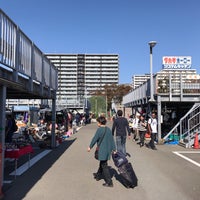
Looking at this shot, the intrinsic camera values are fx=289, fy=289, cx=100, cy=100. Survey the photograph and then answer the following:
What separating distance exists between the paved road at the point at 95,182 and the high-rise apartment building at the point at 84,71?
11904cm

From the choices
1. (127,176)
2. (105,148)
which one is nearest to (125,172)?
(127,176)

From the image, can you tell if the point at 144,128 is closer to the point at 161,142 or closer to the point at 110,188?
the point at 161,142

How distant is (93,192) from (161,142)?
9.95m

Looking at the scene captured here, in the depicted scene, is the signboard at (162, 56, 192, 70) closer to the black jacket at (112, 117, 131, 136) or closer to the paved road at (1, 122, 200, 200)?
the paved road at (1, 122, 200, 200)

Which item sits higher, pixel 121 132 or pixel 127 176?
pixel 121 132

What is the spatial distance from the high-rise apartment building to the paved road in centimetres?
11904

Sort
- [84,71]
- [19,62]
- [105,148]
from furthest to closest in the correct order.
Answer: [84,71]
[19,62]
[105,148]

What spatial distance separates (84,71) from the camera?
133 meters

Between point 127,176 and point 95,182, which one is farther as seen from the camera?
point 95,182

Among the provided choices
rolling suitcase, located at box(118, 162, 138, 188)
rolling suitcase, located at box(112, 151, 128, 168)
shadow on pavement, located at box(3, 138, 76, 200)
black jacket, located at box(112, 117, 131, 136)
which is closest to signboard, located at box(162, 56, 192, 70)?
black jacket, located at box(112, 117, 131, 136)

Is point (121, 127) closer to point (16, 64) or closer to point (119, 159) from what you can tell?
point (119, 159)

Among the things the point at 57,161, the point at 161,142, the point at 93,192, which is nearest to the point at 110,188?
the point at 93,192

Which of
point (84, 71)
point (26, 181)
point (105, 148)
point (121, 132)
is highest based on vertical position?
point (84, 71)

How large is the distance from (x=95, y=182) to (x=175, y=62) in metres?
14.6
